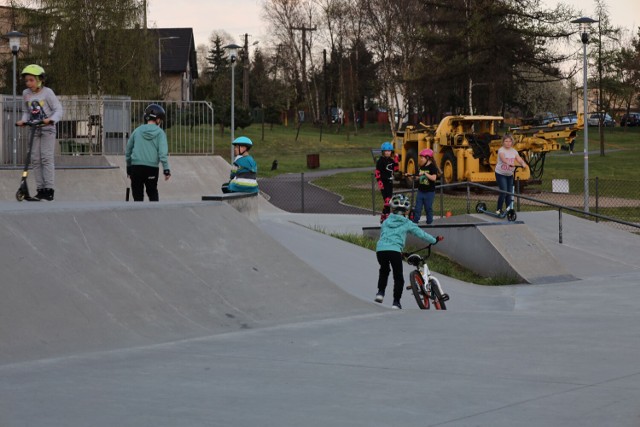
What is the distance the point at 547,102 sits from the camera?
319 feet

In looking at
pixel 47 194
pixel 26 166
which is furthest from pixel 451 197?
pixel 26 166

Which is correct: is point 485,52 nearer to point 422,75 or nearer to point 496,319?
point 422,75

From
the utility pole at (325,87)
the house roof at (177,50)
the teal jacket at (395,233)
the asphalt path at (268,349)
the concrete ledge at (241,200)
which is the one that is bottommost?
the asphalt path at (268,349)

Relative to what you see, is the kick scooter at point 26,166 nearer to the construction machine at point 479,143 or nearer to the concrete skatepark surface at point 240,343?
the concrete skatepark surface at point 240,343

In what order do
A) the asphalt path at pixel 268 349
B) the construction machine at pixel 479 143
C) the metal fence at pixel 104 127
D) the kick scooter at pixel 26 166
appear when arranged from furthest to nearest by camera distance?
the construction machine at pixel 479 143 → the metal fence at pixel 104 127 → the kick scooter at pixel 26 166 → the asphalt path at pixel 268 349

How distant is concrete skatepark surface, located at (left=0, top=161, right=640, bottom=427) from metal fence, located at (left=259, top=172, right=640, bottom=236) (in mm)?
14525

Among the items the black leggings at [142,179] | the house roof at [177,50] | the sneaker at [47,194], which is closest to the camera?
the sneaker at [47,194]

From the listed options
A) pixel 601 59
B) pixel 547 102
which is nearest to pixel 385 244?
pixel 601 59

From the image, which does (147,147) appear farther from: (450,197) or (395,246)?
(450,197)

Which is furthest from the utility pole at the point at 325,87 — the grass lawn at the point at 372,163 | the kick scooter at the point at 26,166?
the kick scooter at the point at 26,166

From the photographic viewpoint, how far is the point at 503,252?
16.7 meters

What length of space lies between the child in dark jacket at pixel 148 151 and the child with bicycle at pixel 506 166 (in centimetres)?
845

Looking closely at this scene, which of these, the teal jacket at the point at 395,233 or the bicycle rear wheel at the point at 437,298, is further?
the bicycle rear wheel at the point at 437,298

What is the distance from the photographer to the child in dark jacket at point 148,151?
532 inches
